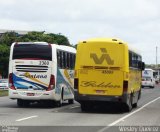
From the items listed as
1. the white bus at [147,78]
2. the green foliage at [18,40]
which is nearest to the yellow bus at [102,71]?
the white bus at [147,78]

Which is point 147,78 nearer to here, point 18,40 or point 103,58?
point 18,40

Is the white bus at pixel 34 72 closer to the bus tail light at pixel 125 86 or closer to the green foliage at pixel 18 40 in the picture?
the bus tail light at pixel 125 86

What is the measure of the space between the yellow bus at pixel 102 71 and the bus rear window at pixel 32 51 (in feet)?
10.0

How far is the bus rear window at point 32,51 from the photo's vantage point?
26.3 m

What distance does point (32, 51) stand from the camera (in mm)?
26453

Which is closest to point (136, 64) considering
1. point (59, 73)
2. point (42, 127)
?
point (59, 73)

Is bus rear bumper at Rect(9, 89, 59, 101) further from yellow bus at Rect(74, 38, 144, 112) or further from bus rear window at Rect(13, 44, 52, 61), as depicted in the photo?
yellow bus at Rect(74, 38, 144, 112)

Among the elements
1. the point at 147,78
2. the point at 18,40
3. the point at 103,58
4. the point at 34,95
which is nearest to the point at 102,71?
the point at 103,58

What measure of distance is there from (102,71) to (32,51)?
4722mm

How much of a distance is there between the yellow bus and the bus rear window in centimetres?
305

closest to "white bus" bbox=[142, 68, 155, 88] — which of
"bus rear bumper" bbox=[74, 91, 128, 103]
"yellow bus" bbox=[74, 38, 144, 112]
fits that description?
"yellow bus" bbox=[74, 38, 144, 112]

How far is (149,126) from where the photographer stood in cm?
1741

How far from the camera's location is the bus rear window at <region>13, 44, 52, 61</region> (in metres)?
26.3

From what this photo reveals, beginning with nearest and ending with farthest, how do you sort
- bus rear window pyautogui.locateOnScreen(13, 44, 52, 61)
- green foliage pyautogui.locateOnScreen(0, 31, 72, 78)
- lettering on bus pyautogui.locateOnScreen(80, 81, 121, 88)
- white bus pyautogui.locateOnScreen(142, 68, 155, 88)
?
lettering on bus pyautogui.locateOnScreen(80, 81, 121, 88), bus rear window pyautogui.locateOnScreen(13, 44, 52, 61), white bus pyautogui.locateOnScreen(142, 68, 155, 88), green foliage pyautogui.locateOnScreen(0, 31, 72, 78)
